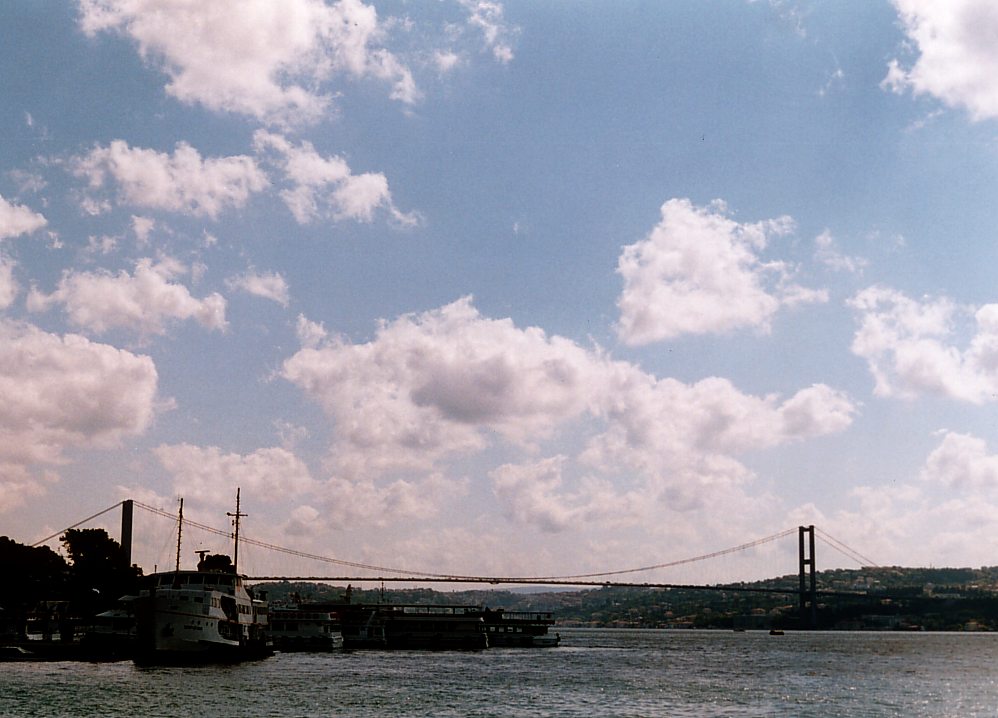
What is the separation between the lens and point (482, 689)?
79.1 meters

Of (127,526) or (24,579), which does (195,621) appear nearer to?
(24,579)

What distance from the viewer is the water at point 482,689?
6354 centimetres

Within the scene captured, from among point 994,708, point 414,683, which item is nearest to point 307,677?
point 414,683

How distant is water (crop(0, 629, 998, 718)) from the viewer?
208 feet

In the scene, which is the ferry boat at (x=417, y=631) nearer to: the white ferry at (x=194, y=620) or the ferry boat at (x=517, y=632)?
the ferry boat at (x=517, y=632)

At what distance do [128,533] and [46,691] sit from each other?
104m

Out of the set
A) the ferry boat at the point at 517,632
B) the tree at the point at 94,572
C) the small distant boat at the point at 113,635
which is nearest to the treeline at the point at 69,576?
the tree at the point at 94,572

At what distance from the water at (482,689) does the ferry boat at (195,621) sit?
9.04ft

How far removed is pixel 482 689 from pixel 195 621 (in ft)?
84.2

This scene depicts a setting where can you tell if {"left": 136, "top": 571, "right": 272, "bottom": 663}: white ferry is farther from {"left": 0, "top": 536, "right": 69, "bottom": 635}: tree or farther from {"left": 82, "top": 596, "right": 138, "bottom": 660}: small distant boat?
{"left": 0, "top": 536, "right": 69, "bottom": 635}: tree

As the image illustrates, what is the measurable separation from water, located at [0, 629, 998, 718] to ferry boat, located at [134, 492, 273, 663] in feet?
9.04

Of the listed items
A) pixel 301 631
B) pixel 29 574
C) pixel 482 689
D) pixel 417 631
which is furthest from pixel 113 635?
pixel 417 631

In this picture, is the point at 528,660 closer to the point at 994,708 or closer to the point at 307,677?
the point at 307,677

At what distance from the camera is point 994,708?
72.7 meters
